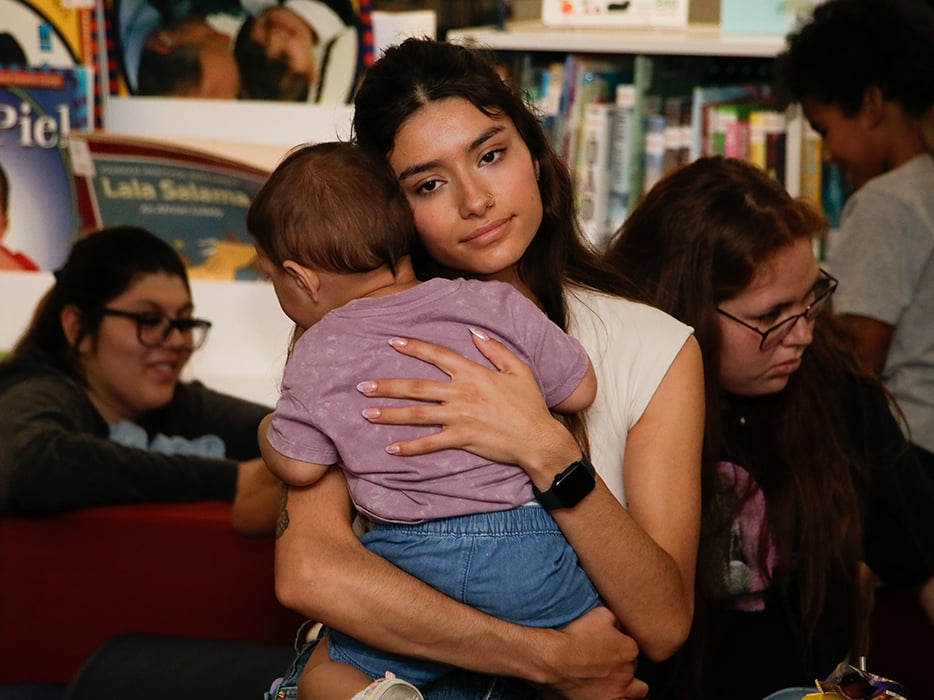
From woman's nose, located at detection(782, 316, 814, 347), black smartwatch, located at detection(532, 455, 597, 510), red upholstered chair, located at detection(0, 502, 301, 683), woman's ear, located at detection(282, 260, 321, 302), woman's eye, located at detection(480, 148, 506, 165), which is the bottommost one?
red upholstered chair, located at detection(0, 502, 301, 683)

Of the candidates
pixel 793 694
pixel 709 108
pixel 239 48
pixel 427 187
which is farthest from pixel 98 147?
pixel 793 694

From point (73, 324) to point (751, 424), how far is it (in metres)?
1.75

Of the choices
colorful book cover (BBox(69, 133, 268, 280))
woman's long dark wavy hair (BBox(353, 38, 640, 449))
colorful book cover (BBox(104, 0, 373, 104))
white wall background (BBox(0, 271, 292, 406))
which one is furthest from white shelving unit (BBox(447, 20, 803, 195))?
woman's long dark wavy hair (BBox(353, 38, 640, 449))

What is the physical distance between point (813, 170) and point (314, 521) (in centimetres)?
243

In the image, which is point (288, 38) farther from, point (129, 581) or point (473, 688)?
point (473, 688)

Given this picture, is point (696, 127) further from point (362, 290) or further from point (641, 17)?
point (362, 290)

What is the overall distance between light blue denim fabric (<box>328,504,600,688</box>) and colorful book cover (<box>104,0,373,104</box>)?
2373 mm

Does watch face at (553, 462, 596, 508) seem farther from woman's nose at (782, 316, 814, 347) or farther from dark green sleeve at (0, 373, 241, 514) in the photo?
dark green sleeve at (0, 373, 241, 514)

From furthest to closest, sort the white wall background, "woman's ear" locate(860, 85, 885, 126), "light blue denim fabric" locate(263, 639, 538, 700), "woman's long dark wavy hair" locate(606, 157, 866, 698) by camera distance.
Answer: the white wall background
"woman's ear" locate(860, 85, 885, 126)
"woman's long dark wavy hair" locate(606, 157, 866, 698)
"light blue denim fabric" locate(263, 639, 538, 700)

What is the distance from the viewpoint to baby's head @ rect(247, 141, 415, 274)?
1.53m

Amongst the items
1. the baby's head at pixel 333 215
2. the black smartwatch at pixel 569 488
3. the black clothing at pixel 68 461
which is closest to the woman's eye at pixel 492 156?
the baby's head at pixel 333 215

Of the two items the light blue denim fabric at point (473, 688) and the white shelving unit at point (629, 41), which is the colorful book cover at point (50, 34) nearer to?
the white shelving unit at point (629, 41)

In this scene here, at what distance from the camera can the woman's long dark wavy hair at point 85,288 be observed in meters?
3.00

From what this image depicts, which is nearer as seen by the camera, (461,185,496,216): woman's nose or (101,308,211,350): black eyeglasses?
(461,185,496,216): woman's nose
